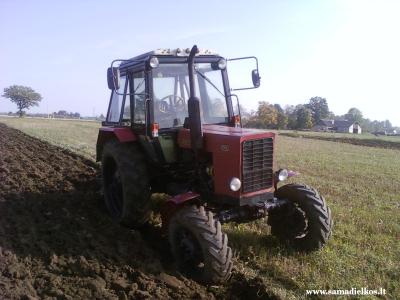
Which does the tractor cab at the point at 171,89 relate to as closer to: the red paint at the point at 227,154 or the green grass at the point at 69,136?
the red paint at the point at 227,154

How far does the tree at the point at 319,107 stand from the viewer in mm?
95312

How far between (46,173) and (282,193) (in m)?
5.97

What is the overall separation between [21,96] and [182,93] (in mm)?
87290

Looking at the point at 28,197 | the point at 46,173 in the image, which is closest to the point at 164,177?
the point at 28,197

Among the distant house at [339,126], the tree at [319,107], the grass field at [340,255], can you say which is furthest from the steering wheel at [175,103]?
the tree at [319,107]

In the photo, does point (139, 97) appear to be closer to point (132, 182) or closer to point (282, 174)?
point (132, 182)

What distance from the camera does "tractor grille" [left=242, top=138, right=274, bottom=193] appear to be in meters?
4.99

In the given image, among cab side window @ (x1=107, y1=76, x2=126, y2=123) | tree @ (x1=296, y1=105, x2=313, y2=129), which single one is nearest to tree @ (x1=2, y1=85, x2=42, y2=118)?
tree @ (x1=296, y1=105, x2=313, y2=129)

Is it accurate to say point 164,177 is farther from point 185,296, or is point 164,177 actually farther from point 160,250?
point 185,296

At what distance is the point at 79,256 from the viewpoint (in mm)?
4926

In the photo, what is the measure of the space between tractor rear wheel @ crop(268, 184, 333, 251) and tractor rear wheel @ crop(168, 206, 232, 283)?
1.38 meters

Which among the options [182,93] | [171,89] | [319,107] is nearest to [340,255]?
[182,93]

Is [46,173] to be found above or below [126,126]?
below

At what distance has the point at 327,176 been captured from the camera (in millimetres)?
11984
